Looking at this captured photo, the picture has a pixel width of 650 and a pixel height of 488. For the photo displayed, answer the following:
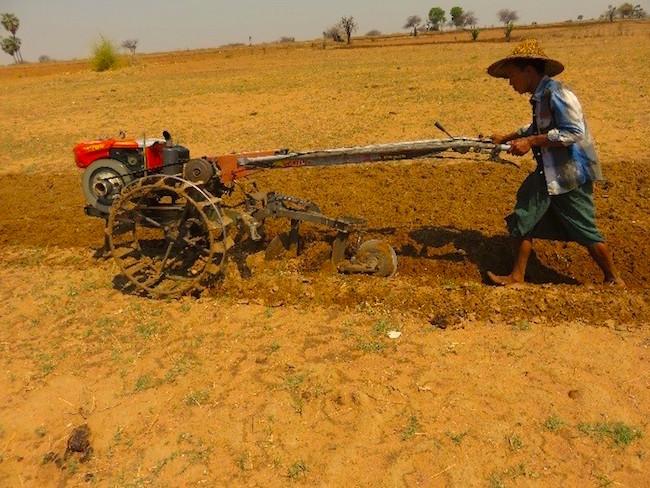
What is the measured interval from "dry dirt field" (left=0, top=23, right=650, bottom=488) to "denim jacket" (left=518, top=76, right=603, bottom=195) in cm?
69

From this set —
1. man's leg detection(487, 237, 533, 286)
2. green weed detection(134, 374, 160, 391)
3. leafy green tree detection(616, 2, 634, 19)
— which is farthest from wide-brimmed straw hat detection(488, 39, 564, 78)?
leafy green tree detection(616, 2, 634, 19)

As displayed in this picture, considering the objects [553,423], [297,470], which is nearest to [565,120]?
[553,423]

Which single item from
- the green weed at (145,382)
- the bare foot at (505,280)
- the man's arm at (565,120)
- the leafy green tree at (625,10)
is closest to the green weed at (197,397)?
the green weed at (145,382)

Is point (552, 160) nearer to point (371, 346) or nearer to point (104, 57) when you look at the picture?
point (371, 346)

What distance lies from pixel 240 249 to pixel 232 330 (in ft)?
4.42

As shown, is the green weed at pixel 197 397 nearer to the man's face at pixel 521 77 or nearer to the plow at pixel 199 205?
the plow at pixel 199 205

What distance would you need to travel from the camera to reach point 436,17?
76438 mm

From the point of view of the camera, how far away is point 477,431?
295 centimetres

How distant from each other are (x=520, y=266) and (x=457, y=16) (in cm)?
8143

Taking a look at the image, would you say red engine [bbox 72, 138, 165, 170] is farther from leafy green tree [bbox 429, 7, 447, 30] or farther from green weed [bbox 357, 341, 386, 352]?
leafy green tree [bbox 429, 7, 447, 30]

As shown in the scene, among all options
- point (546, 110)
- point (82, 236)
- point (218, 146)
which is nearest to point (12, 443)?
point (82, 236)

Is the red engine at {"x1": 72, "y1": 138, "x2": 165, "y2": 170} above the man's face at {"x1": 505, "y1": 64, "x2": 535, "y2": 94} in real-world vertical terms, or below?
below

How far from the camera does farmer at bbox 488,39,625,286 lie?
3.73 metres

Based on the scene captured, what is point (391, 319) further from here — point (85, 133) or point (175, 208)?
point (85, 133)
